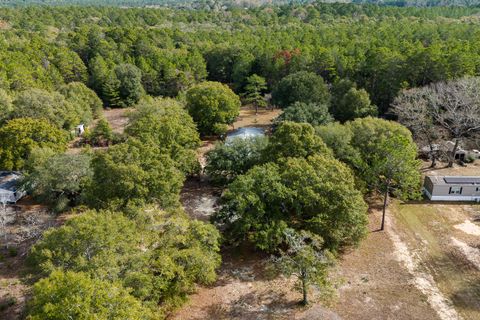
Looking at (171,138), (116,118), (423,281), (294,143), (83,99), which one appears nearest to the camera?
(423,281)

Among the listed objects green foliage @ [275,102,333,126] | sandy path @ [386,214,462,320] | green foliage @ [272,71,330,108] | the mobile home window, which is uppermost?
green foliage @ [272,71,330,108]

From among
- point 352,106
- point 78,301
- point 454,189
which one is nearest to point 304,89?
point 352,106

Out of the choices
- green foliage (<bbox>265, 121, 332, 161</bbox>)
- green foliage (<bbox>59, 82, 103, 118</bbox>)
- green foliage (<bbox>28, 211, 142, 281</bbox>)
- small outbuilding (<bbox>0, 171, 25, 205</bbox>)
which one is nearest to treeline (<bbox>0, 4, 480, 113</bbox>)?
green foliage (<bbox>59, 82, 103, 118</bbox>)

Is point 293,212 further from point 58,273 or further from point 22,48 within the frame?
point 22,48

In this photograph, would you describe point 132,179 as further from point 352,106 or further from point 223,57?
point 223,57

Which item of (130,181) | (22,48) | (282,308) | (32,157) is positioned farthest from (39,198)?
(22,48)

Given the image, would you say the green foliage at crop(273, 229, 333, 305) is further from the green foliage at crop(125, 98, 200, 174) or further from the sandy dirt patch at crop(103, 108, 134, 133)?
the sandy dirt patch at crop(103, 108, 134, 133)

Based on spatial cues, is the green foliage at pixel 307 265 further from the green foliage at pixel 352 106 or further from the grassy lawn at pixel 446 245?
the green foliage at pixel 352 106
